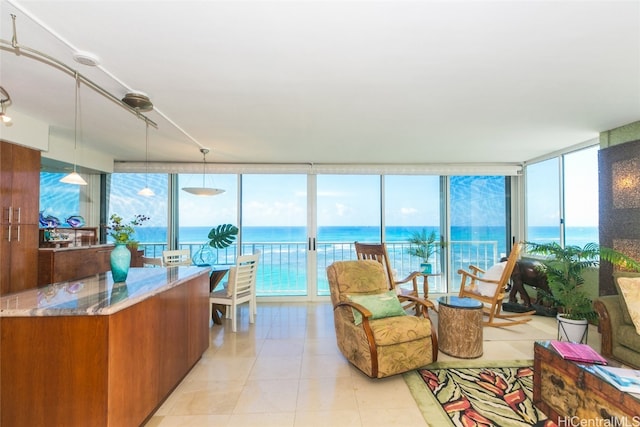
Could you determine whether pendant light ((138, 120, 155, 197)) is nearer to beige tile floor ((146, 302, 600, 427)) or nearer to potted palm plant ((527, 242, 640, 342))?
beige tile floor ((146, 302, 600, 427))

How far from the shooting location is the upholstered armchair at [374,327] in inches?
92.5

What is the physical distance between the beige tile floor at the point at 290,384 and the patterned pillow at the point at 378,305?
50 cm

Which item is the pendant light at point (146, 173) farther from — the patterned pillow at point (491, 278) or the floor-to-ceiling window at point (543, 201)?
the floor-to-ceiling window at point (543, 201)

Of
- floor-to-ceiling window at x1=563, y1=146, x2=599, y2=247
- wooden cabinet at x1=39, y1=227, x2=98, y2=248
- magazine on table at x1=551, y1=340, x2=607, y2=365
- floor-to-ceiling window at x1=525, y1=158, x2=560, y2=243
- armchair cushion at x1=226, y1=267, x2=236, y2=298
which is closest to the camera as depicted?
magazine on table at x1=551, y1=340, x2=607, y2=365

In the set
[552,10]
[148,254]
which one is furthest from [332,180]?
[552,10]

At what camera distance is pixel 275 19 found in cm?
153

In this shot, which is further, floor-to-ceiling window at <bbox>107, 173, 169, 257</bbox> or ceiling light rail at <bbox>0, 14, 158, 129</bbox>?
floor-to-ceiling window at <bbox>107, 173, 169, 257</bbox>

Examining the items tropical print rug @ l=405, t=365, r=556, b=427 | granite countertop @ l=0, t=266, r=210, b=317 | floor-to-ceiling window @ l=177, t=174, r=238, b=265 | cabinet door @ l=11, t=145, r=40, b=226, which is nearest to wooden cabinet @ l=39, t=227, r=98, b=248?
cabinet door @ l=11, t=145, r=40, b=226

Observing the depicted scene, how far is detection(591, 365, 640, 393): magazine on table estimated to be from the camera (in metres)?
1.55

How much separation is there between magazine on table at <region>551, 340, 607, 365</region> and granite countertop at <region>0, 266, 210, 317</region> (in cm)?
269

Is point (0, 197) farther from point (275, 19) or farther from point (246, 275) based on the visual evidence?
point (275, 19)

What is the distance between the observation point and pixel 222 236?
4.79m

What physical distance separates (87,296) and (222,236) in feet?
10.00

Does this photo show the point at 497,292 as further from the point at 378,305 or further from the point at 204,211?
the point at 204,211
